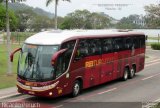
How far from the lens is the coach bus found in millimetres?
16844

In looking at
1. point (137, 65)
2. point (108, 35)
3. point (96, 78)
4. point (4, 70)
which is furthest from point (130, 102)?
point (4, 70)

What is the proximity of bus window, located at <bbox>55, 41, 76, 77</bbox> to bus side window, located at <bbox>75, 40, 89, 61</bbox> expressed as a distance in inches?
A: 22.6

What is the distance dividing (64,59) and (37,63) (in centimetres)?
124

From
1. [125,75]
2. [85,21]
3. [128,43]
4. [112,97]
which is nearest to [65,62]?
[112,97]

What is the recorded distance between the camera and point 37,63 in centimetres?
1702

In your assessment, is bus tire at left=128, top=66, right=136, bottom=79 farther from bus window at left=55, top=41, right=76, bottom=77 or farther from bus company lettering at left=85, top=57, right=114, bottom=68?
bus window at left=55, top=41, right=76, bottom=77

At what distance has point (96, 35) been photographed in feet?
68.3

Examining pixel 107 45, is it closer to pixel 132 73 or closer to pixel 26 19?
pixel 132 73

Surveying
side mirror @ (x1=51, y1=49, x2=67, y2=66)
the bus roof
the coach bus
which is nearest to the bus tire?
the coach bus

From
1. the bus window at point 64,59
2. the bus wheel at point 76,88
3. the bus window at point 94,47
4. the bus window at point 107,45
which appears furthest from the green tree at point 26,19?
the bus window at point 64,59

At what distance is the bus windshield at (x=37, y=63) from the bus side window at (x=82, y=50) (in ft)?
5.46

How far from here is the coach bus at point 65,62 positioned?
16.8 meters

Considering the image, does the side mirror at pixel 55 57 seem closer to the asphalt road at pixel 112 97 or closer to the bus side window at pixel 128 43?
the asphalt road at pixel 112 97

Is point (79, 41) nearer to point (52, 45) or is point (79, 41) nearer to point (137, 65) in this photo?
point (52, 45)
